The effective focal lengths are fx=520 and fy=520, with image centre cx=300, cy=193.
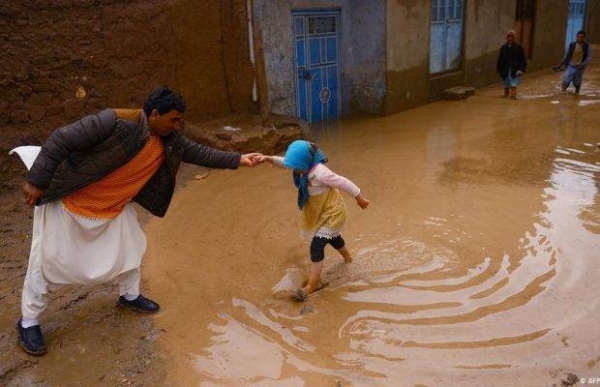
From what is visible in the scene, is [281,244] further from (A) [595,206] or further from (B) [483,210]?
(A) [595,206]

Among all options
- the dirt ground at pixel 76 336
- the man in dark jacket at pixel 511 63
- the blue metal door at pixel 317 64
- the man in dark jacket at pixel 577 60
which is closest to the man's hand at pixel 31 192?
the dirt ground at pixel 76 336

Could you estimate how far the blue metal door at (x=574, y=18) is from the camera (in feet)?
59.7

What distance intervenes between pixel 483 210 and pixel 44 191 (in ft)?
13.3

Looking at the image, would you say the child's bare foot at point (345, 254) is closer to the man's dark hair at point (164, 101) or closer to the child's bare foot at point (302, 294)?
the child's bare foot at point (302, 294)

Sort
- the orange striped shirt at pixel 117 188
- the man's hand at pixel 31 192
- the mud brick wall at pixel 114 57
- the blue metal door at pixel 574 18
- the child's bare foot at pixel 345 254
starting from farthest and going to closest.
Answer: the blue metal door at pixel 574 18 < the mud brick wall at pixel 114 57 < the child's bare foot at pixel 345 254 < the orange striped shirt at pixel 117 188 < the man's hand at pixel 31 192

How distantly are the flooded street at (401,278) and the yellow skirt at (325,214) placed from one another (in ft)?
1.54

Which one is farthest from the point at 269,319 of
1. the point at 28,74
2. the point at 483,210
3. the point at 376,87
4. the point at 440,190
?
the point at 376,87

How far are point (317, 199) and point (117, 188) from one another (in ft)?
4.61

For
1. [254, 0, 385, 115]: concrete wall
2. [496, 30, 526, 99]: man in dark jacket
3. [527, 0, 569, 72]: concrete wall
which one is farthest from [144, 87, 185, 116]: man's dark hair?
[527, 0, 569, 72]: concrete wall

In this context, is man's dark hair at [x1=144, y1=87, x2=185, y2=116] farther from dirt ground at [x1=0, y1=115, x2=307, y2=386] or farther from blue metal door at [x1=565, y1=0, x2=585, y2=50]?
blue metal door at [x1=565, y1=0, x2=585, y2=50]

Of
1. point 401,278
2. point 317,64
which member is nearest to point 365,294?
point 401,278

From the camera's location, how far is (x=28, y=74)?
5781 mm

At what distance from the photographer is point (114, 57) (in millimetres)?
6434

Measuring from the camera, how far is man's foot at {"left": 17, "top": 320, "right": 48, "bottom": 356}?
3188 millimetres
